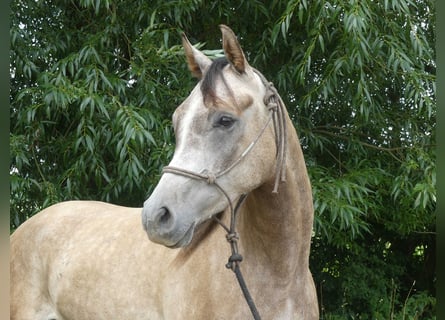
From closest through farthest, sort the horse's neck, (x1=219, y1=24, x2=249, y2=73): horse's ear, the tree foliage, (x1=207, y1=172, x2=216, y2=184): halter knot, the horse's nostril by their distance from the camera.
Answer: the horse's nostril → (x1=207, y1=172, x2=216, y2=184): halter knot → (x1=219, y1=24, x2=249, y2=73): horse's ear → the horse's neck → the tree foliage

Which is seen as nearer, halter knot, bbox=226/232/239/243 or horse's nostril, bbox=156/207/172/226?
horse's nostril, bbox=156/207/172/226

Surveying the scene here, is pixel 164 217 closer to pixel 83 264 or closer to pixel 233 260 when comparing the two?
pixel 233 260

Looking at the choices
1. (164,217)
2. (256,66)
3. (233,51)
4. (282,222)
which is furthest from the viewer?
(256,66)

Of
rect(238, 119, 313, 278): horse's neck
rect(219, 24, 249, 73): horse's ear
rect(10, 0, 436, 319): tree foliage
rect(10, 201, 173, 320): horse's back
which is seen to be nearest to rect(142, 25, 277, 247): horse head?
rect(219, 24, 249, 73): horse's ear

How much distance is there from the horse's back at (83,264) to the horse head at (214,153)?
2.45 ft

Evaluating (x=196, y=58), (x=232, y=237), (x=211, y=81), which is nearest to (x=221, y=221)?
(x=232, y=237)

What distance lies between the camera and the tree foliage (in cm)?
401

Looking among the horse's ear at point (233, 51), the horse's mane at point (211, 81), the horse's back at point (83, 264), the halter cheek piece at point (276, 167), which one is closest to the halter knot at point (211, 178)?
the halter cheek piece at point (276, 167)

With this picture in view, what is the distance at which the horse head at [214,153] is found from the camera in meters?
1.87

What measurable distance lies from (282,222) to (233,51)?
67cm

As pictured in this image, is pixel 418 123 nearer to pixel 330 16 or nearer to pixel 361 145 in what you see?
pixel 361 145

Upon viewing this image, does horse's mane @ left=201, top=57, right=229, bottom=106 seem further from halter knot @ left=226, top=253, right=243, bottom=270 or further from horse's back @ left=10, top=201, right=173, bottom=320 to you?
horse's back @ left=10, top=201, right=173, bottom=320

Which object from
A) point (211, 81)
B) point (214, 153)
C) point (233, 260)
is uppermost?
point (211, 81)

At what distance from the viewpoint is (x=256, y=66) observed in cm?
459
